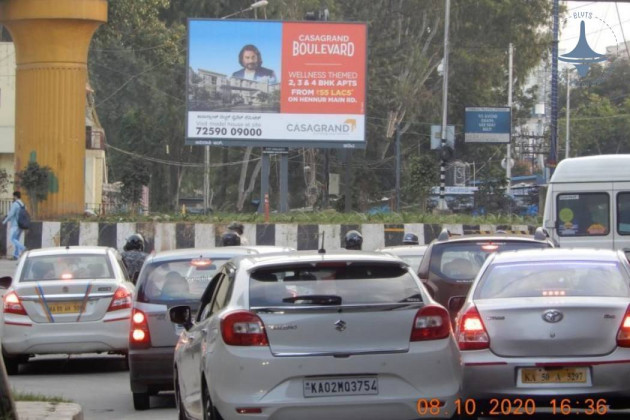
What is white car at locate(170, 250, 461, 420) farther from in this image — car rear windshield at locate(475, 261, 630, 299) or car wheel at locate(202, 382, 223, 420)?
car rear windshield at locate(475, 261, 630, 299)

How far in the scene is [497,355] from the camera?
9062 mm

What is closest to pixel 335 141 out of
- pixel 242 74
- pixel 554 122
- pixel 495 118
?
pixel 242 74

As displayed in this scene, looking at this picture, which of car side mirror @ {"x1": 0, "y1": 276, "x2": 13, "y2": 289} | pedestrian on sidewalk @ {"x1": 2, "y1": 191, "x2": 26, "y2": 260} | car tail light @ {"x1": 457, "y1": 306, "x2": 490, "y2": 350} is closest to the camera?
car tail light @ {"x1": 457, "y1": 306, "x2": 490, "y2": 350}

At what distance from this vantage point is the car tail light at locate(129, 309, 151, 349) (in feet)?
36.9

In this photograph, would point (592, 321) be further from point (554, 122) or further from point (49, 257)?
point (554, 122)

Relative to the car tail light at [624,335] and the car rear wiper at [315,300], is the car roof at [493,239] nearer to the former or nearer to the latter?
the car tail light at [624,335]

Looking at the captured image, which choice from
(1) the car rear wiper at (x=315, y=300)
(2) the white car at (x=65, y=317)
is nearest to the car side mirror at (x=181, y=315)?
(1) the car rear wiper at (x=315, y=300)

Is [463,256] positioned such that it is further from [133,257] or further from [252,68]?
[252,68]

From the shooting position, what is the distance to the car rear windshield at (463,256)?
42.7 feet

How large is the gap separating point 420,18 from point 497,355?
51604 millimetres

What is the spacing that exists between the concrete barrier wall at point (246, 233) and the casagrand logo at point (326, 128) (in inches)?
180

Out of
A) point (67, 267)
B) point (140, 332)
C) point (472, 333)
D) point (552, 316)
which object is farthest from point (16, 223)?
point (552, 316)

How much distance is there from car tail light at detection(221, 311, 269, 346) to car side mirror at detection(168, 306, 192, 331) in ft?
5.69
